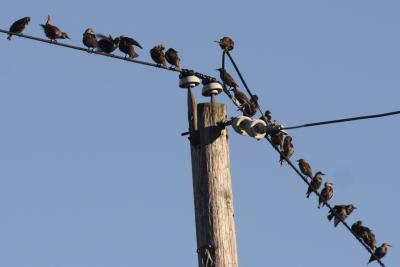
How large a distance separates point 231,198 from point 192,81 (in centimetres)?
136

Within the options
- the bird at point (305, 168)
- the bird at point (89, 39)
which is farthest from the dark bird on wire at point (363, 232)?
the bird at point (89, 39)

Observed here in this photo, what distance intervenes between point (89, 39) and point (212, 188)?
7.56 m

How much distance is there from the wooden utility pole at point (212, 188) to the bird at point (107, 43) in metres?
6.30

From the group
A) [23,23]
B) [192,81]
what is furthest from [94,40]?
[192,81]

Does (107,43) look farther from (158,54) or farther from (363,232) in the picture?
(363,232)

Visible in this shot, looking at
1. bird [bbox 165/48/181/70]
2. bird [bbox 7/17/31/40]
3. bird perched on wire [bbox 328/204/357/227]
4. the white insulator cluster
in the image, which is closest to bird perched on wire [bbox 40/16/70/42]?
bird [bbox 7/17/31/40]

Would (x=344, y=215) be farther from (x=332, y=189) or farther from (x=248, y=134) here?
(x=248, y=134)

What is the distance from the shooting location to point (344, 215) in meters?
18.3

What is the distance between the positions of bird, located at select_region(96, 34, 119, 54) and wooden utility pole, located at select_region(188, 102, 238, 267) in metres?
6.30

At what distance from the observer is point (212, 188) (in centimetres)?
1021

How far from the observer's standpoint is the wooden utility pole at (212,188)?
10.0 m

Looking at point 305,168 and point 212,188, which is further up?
point 305,168

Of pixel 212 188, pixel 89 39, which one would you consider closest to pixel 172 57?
pixel 89 39

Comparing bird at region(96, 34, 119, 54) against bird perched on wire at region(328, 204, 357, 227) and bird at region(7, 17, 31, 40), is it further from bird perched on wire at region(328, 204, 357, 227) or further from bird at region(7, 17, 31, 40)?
bird perched on wire at region(328, 204, 357, 227)
